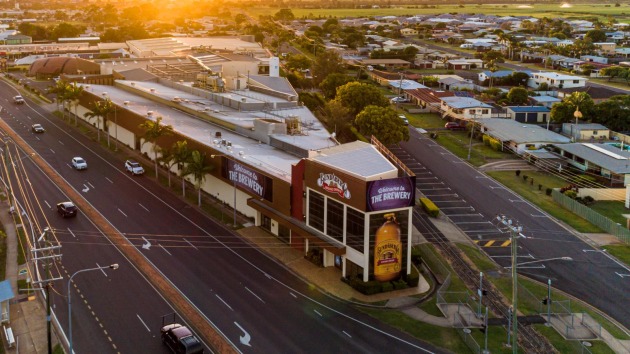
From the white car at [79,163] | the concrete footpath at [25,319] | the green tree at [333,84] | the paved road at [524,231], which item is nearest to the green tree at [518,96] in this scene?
the green tree at [333,84]

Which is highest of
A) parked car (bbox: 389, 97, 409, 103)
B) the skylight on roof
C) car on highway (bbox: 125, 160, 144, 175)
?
A: parked car (bbox: 389, 97, 409, 103)

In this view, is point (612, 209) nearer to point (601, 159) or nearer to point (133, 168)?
point (601, 159)

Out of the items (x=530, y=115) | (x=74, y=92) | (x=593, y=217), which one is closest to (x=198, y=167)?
(x=593, y=217)

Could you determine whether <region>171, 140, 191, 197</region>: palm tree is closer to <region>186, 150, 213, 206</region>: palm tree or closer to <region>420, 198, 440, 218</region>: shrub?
<region>186, 150, 213, 206</region>: palm tree

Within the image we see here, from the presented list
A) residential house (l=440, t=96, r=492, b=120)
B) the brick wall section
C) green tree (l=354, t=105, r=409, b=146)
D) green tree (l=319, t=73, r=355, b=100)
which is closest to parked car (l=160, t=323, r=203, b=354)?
the brick wall section

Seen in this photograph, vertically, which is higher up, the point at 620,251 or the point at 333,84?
the point at 333,84

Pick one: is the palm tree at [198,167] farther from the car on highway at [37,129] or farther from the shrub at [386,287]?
the car on highway at [37,129]
